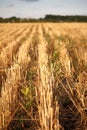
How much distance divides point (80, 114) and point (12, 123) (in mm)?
811

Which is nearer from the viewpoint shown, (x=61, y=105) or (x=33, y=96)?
(x=33, y=96)

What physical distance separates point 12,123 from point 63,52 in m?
4.10

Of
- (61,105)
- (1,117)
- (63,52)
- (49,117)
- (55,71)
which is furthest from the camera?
(63,52)

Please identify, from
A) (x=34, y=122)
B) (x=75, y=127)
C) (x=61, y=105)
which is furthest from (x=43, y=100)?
(x=61, y=105)

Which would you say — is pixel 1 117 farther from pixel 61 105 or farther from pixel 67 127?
pixel 61 105

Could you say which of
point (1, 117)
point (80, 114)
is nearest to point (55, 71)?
point (80, 114)

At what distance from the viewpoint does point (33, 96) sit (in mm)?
3639

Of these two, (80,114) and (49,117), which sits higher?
(49,117)

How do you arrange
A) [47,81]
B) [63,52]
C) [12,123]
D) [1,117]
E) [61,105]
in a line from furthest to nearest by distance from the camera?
[63,52] → [61,105] → [47,81] → [12,123] → [1,117]

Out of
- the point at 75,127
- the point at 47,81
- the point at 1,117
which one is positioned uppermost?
the point at 47,81

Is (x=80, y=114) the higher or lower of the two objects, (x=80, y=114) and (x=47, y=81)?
the lower

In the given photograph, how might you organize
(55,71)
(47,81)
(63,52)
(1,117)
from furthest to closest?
(63,52) → (55,71) → (47,81) → (1,117)

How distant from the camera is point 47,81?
11.5ft

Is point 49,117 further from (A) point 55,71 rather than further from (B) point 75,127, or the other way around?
(A) point 55,71
